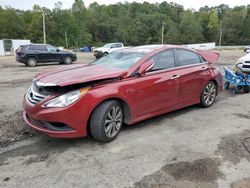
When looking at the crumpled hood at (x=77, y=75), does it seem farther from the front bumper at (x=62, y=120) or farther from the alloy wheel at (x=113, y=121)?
the alloy wheel at (x=113, y=121)

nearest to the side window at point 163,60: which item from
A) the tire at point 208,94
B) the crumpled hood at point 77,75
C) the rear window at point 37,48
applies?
the crumpled hood at point 77,75

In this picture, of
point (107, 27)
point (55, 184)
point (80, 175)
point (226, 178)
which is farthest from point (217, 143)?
point (107, 27)

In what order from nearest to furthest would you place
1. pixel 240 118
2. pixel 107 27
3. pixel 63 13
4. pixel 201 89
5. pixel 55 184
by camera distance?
pixel 55 184, pixel 240 118, pixel 201 89, pixel 63 13, pixel 107 27

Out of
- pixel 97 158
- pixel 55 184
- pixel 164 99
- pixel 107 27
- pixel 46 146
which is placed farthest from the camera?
pixel 107 27

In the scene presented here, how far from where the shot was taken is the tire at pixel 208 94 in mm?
6047

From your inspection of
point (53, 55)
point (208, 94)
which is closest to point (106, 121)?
point (208, 94)

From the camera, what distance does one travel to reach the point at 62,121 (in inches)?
150

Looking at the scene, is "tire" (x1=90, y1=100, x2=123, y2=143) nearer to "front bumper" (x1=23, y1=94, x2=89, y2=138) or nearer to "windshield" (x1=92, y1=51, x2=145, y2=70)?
"front bumper" (x1=23, y1=94, x2=89, y2=138)

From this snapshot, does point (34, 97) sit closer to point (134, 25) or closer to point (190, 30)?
point (134, 25)

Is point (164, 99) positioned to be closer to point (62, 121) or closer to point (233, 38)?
point (62, 121)

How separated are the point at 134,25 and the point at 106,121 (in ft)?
300

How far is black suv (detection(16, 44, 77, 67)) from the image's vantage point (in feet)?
56.5

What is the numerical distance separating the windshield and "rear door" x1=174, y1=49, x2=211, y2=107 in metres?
0.92

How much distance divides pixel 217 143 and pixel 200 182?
125 centimetres
